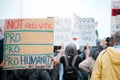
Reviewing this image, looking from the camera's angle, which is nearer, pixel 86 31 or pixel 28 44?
pixel 28 44

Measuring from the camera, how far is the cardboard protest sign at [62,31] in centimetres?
561

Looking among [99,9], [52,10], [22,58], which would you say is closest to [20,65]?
[22,58]

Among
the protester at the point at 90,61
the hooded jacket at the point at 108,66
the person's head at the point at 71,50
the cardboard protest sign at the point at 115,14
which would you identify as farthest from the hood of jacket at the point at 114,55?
the person's head at the point at 71,50

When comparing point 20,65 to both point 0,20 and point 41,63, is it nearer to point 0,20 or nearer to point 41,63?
point 41,63

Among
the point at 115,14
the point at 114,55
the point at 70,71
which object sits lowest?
the point at 70,71

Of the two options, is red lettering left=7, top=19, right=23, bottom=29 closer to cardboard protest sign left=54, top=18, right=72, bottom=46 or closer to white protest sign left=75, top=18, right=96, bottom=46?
cardboard protest sign left=54, top=18, right=72, bottom=46

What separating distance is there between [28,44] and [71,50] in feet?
2.48

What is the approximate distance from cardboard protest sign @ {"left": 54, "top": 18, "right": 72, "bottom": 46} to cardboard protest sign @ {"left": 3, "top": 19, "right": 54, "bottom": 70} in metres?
0.25

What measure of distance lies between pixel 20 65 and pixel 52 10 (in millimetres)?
1246

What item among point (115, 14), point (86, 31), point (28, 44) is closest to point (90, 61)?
point (86, 31)

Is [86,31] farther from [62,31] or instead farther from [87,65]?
[87,65]

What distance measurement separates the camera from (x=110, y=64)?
12.6 ft

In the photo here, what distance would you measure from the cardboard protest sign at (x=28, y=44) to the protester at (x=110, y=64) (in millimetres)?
1580

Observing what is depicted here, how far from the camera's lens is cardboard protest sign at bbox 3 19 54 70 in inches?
212
